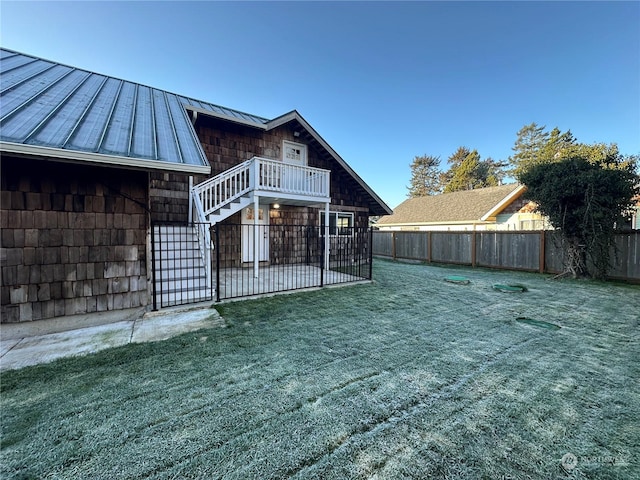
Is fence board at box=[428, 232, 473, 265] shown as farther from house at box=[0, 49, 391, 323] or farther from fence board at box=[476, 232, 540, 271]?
house at box=[0, 49, 391, 323]

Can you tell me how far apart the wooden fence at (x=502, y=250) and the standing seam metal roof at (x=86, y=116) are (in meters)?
11.4

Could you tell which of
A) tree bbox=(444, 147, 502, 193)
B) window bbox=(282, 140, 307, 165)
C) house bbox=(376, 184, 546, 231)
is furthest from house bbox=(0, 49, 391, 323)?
tree bbox=(444, 147, 502, 193)

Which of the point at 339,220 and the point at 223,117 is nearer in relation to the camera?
the point at 223,117

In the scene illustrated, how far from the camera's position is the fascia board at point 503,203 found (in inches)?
622

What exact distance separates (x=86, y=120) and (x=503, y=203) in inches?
764

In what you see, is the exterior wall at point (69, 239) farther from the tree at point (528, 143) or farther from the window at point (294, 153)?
the tree at point (528, 143)

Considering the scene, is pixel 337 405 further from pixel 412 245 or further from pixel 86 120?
pixel 412 245

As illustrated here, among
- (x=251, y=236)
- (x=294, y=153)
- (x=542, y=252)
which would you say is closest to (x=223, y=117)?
(x=294, y=153)

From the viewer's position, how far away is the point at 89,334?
3816mm

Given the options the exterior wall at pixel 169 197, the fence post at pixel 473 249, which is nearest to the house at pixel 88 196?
the exterior wall at pixel 169 197

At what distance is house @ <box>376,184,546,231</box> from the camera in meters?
15.8

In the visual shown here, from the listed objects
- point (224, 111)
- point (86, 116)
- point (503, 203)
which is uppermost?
point (224, 111)

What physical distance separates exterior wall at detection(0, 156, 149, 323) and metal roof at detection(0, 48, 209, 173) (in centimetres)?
58

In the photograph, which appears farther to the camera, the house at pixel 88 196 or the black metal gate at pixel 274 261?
the black metal gate at pixel 274 261
